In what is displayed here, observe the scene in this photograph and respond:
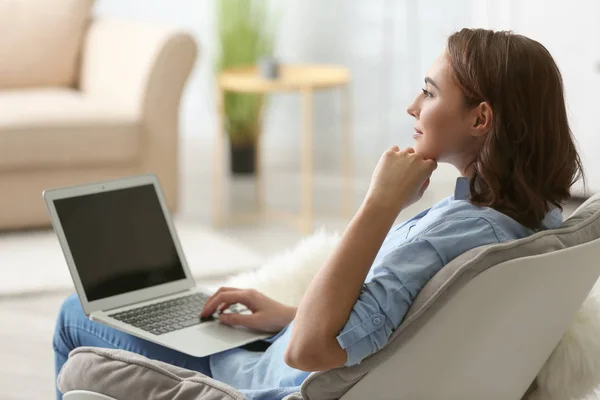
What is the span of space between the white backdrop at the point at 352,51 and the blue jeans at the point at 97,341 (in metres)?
3.17

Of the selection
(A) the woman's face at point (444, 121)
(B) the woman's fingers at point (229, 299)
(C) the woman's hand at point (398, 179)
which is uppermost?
(A) the woman's face at point (444, 121)

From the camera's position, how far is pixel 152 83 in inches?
152

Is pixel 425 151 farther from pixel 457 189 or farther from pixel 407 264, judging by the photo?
pixel 407 264

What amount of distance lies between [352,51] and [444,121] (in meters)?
3.76

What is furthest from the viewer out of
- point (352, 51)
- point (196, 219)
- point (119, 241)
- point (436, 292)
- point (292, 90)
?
point (352, 51)

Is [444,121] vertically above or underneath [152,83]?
above

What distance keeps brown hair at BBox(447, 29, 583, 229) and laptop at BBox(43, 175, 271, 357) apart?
54cm

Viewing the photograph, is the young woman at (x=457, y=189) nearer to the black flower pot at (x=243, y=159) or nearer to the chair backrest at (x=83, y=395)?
the chair backrest at (x=83, y=395)

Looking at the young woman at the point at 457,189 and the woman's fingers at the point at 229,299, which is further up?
the young woman at the point at 457,189

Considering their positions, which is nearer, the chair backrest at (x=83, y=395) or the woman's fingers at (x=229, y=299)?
the chair backrest at (x=83, y=395)

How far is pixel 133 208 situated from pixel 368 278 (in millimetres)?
665

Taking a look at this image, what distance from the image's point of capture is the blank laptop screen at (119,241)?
70.7 inches

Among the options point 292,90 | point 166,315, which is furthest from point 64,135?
point 166,315

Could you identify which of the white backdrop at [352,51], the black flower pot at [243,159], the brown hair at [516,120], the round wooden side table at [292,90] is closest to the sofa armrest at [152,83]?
the round wooden side table at [292,90]
